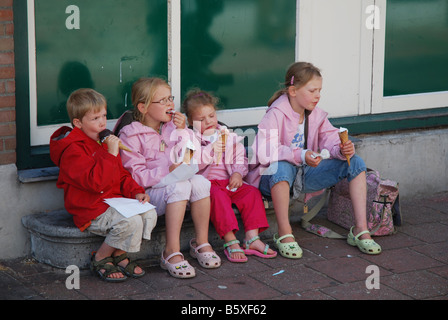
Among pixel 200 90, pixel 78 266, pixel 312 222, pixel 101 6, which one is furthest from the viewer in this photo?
pixel 312 222

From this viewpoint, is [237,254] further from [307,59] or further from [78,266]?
[307,59]

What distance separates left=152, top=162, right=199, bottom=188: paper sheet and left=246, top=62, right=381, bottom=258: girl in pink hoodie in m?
0.61

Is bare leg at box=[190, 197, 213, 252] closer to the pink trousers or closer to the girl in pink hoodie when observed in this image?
the pink trousers

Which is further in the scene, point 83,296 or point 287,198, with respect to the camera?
point 287,198

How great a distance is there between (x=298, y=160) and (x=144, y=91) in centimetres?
111

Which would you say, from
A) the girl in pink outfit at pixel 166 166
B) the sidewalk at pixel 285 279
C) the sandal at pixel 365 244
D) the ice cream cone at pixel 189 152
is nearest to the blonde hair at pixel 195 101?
the girl in pink outfit at pixel 166 166

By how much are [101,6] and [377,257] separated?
95.8 inches

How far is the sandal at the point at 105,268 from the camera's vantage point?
4.32m

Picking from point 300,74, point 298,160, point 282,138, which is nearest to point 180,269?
point 298,160

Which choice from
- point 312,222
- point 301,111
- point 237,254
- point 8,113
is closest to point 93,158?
point 8,113

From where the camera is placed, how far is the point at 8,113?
177 inches

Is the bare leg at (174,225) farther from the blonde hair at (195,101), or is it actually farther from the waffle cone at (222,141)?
the blonde hair at (195,101)

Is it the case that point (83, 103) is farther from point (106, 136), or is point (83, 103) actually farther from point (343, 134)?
point (343, 134)

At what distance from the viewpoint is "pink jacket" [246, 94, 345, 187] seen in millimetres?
4941
